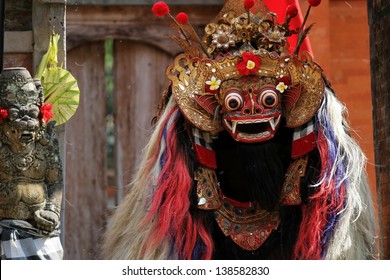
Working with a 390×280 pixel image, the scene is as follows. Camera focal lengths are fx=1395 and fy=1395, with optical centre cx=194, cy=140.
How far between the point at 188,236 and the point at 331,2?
9.40 feet

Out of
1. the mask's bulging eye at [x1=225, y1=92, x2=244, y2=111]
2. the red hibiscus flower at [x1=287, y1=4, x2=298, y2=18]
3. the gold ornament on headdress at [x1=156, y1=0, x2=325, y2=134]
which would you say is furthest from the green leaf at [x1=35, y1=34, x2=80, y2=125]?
the red hibiscus flower at [x1=287, y1=4, x2=298, y2=18]

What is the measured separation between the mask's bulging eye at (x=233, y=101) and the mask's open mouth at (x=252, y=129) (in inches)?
2.8

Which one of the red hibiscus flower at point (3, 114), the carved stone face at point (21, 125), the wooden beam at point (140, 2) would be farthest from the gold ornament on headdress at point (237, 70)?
the wooden beam at point (140, 2)

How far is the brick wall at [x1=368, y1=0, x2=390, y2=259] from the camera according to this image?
8.00 meters

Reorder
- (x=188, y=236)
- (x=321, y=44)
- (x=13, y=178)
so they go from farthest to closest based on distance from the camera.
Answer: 1. (x=321, y=44)
2. (x=188, y=236)
3. (x=13, y=178)

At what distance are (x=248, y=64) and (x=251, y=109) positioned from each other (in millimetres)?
244

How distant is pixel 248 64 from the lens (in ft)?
24.6

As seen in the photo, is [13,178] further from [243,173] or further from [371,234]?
[371,234]

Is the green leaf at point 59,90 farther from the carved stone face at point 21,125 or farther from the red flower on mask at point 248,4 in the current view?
the red flower on mask at point 248,4

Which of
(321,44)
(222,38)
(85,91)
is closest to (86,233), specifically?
(85,91)

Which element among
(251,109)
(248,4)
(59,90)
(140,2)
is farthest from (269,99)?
(140,2)

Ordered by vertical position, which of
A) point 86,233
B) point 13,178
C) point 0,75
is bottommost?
point 86,233

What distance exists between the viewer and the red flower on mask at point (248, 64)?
7.50 metres
